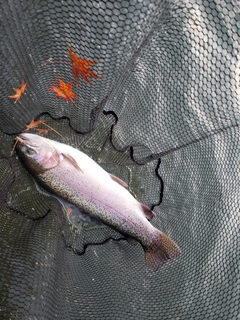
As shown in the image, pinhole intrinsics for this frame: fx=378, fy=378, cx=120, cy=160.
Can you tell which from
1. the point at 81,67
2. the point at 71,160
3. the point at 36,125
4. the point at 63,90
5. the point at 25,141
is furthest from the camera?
the point at 36,125

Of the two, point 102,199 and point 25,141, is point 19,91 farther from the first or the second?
point 102,199

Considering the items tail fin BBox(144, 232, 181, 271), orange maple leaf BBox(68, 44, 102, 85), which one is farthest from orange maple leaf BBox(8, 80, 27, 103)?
tail fin BBox(144, 232, 181, 271)

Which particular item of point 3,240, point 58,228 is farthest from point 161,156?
point 3,240

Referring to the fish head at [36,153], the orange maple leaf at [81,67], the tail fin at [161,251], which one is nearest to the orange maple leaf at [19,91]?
the orange maple leaf at [81,67]

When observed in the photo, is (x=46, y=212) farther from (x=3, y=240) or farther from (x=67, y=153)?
(x=67, y=153)

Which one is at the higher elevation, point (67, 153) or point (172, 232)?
point (67, 153)

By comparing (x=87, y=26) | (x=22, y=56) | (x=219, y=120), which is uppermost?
(x=87, y=26)

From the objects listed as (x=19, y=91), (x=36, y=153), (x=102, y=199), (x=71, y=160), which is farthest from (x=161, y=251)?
(x=19, y=91)

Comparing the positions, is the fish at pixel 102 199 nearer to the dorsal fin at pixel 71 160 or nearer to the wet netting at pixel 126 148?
the dorsal fin at pixel 71 160
